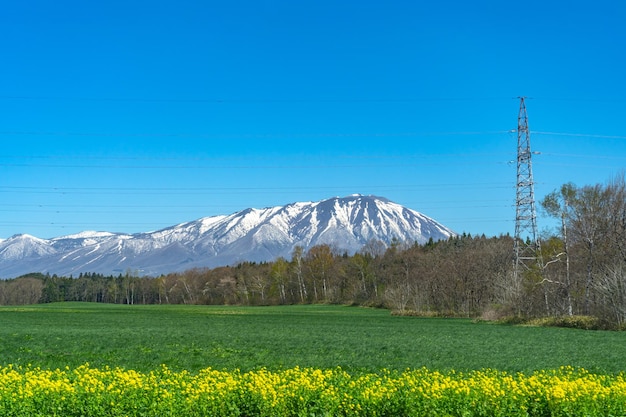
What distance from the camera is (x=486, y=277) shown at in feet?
309

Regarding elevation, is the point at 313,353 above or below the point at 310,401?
below

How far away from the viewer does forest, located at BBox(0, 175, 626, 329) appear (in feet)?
210

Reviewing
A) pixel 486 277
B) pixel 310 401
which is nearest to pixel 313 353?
pixel 310 401

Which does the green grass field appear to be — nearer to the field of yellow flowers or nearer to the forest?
the field of yellow flowers

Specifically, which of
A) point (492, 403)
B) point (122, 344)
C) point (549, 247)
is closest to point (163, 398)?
point (492, 403)

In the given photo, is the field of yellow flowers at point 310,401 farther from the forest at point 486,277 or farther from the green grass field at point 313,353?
the forest at point 486,277

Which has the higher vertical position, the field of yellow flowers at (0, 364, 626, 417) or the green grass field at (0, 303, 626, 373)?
the field of yellow flowers at (0, 364, 626, 417)

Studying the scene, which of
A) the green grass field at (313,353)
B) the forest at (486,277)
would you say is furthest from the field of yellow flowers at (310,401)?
the forest at (486,277)

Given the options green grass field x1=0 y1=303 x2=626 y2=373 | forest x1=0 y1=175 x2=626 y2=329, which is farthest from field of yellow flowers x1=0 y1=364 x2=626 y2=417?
forest x1=0 y1=175 x2=626 y2=329

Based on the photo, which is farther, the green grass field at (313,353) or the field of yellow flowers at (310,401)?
the green grass field at (313,353)

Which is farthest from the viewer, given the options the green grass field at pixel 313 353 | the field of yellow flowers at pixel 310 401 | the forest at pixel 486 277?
the forest at pixel 486 277

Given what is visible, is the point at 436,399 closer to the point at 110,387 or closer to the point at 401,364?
the point at 110,387

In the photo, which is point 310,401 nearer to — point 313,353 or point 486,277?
point 313,353

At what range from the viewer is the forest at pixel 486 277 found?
63938 millimetres
